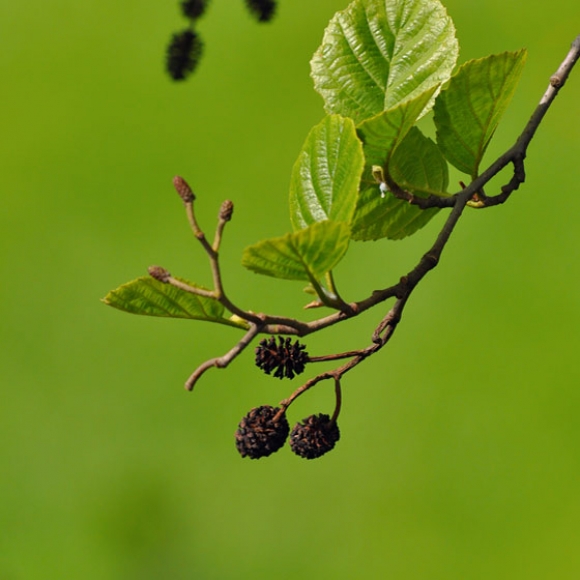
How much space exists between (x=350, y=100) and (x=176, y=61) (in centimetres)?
20

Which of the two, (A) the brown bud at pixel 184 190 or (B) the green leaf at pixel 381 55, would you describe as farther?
(B) the green leaf at pixel 381 55

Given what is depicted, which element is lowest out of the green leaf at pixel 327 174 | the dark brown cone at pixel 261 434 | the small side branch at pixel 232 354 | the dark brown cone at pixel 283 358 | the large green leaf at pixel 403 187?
the dark brown cone at pixel 261 434

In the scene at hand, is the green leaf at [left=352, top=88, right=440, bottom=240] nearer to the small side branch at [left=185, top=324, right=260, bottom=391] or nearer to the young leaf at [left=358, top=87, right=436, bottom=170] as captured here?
the young leaf at [left=358, top=87, right=436, bottom=170]

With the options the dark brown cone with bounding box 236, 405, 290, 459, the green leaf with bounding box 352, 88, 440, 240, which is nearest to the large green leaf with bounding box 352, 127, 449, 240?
the green leaf with bounding box 352, 88, 440, 240

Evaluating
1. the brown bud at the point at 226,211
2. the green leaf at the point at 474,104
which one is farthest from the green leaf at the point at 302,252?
the green leaf at the point at 474,104

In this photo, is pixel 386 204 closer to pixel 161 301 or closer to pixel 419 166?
pixel 419 166

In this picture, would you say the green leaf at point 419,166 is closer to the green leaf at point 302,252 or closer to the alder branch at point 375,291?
the alder branch at point 375,291

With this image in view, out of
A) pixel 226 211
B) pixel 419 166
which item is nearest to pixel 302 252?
pixel 226 211

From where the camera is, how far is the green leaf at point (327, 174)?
31cm

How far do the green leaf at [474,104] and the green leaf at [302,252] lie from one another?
123mm

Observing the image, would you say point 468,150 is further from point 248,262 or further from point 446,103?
point 248,262

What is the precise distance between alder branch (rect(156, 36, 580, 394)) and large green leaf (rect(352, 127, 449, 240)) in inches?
0.4

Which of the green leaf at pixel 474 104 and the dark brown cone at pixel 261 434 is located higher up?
the green leaf at pixel 474 104

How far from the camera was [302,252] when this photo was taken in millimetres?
273
